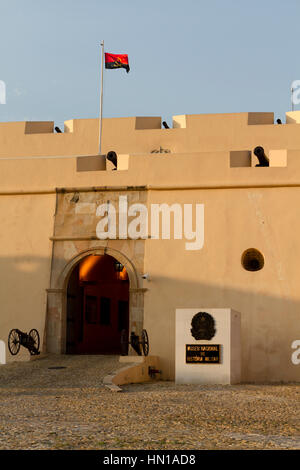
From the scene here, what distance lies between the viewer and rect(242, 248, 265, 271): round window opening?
1731 centimetres

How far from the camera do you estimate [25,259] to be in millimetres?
18266

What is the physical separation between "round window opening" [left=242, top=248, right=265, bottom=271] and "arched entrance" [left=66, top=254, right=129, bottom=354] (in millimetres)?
4931

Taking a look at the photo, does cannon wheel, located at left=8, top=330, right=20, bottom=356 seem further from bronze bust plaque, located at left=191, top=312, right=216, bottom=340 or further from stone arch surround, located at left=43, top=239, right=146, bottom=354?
bronze bust plaque, located at left=191, top=312, right=216, bottom=340

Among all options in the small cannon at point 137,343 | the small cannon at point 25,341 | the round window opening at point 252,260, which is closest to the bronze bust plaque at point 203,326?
the small cannon at point 137,343

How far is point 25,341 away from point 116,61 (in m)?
10.4

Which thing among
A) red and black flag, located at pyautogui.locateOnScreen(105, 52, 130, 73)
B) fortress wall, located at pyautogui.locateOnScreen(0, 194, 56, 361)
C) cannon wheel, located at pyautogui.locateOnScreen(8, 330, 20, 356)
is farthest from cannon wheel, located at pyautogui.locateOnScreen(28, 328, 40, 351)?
red and black flag, located at pyautogui.locateOnScreen(105, 52, 130, 73)

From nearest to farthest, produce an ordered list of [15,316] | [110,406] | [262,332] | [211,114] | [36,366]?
[110,406] < [36,366] < [262,332] < [15,316] < [211,114]

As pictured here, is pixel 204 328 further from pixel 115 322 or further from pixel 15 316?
pixel 115 322

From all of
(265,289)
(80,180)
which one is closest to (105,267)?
(80,180)

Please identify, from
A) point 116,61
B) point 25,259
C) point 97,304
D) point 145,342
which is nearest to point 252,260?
point 145,342

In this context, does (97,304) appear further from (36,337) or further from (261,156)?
(261,156)

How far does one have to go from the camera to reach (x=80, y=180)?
1848 centimetres

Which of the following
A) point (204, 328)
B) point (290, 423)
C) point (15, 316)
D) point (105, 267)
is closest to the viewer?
point (290, 423)

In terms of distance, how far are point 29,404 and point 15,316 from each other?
337 inches
